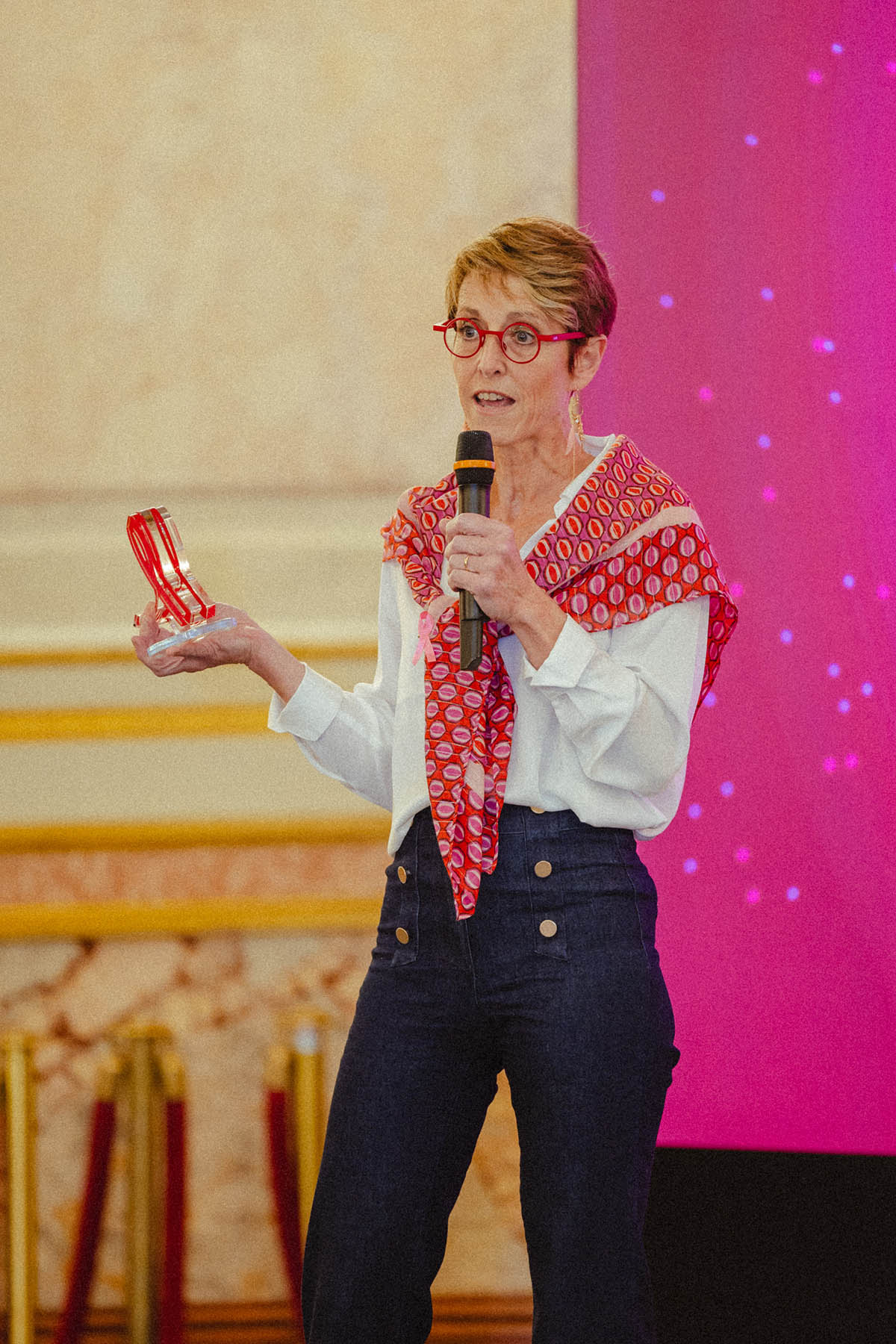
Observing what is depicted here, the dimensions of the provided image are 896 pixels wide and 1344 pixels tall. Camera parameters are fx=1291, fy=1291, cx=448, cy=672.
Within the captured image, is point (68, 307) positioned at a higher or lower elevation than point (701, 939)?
higher

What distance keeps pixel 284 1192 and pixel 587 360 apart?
1.55 metres

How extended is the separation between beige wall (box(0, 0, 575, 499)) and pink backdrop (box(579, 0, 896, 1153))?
0.74 ft

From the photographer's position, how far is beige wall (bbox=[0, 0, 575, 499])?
236 cm

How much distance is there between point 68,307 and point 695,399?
3.85ft

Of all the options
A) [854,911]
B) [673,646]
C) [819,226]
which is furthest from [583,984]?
[819,226]

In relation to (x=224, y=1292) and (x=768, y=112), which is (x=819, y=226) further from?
(x=224, y=1292)

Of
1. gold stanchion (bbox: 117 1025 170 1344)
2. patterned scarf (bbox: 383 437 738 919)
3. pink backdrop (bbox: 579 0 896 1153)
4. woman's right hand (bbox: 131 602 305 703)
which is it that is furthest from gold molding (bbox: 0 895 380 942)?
patterned scarf (bbox: 383 437 738 919)

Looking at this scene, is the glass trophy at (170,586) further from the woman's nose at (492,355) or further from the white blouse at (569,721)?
the woman's nose at (492,355)

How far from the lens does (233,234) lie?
2365mm

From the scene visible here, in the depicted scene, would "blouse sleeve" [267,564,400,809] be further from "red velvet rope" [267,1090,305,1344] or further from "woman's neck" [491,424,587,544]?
"red velvet rope" [267,1090,305,1344]

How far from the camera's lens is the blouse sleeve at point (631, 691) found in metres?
1.32

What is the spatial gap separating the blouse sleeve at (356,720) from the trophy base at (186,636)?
0.40 feet

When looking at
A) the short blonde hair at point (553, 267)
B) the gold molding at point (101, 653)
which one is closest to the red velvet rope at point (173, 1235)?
the gold molding at point (101, 653)

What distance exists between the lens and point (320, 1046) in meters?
2.30
